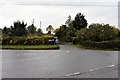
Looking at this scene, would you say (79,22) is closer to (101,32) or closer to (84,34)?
(84,34)

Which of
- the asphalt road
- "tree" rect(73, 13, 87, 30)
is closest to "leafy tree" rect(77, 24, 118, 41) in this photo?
the asphalt road

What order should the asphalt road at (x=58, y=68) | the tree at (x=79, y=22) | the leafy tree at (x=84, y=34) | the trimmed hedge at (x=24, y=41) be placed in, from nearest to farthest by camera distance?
1. the asphalt road at (x=58, y=68)
2. the trimmed hedge at (x=24, y=41)
3. the leafy tree at (x=84, y=34)
4. the tree at (x=79, y=22)

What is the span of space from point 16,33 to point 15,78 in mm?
22110

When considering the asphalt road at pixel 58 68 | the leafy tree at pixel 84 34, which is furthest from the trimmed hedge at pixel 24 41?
the asphalt road at pixel 58 68

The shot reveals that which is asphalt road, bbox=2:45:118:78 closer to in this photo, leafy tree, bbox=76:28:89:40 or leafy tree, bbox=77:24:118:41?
leafy tree, bbox=77:24:118:41

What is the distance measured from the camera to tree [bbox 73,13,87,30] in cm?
4242

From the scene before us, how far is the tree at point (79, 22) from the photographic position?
139 feet

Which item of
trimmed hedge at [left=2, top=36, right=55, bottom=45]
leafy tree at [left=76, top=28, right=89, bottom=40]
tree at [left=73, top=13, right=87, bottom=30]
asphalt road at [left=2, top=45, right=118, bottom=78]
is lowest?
asphalt road at [left=2, top=45, right=118, bottom=78]

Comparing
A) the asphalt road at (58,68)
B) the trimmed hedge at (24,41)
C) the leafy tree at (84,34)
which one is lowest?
the asphalt road at (58,68)

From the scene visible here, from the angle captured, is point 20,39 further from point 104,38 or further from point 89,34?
point 104,38

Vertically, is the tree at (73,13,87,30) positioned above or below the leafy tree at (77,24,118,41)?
above

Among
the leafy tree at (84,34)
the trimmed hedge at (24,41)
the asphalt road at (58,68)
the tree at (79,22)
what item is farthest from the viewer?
the tree at (79,22)

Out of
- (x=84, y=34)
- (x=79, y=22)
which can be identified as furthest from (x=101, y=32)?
(x=79, y=22)

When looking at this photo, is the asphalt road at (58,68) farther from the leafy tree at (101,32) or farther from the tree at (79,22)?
the tree at (79,22)
